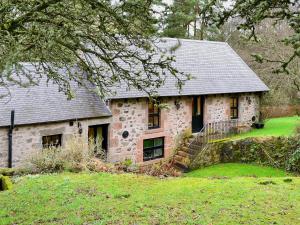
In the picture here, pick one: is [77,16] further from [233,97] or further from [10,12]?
[233,97]

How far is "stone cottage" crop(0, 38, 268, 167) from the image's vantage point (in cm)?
1533

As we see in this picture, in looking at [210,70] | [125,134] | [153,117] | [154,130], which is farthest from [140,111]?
[210,70]

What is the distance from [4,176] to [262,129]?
675 inches

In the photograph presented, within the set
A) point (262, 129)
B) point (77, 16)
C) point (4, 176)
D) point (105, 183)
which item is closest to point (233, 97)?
point (262, 129)

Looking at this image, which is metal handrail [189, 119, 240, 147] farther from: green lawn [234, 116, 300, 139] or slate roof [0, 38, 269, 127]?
slate roof [0, 38, 269, 127]

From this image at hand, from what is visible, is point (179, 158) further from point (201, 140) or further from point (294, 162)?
point (294, 162)

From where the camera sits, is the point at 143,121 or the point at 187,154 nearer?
the point at 143,121

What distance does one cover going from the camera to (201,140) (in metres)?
20.8

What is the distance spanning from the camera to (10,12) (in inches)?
269

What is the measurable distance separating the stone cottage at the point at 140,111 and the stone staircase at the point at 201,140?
0.66 meters

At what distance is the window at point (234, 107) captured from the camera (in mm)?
24336

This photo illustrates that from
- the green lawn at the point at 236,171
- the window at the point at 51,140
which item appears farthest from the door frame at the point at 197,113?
the window at the point at 51,140

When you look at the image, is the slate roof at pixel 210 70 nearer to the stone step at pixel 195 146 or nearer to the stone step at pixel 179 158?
the stone step at pixel 195 146

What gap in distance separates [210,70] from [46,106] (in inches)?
471
